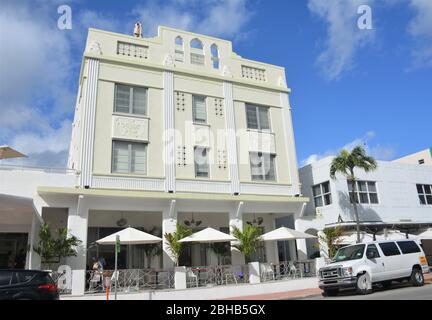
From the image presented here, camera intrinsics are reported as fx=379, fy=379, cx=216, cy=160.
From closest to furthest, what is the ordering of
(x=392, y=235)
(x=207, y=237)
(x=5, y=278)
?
(x=5, y=278) < (x=207, y=237) < (x=392, y=235)

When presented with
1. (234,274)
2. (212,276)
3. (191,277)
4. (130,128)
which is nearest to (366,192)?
(234,274)

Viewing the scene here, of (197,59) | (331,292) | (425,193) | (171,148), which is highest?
(197,59)

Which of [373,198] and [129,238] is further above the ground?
[373,198]

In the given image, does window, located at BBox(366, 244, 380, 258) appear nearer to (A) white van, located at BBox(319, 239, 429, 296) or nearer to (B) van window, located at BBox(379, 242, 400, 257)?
(A) white van, located at BBox(319, 239, 429, 296)

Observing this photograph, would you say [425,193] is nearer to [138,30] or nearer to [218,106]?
[218,106]

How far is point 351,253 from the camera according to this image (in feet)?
51.1

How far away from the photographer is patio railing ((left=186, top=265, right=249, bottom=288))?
17.4 meters

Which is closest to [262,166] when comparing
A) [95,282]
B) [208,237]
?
[208,237]

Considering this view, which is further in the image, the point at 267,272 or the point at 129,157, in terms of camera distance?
the point at 129,157

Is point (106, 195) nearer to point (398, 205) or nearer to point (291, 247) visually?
point (291, 247)

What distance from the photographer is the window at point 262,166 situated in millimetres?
22016

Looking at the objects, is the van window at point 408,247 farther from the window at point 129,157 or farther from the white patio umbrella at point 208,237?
the window at point 129,157

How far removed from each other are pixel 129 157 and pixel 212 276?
715cm

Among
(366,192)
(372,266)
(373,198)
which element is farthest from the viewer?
(373,198)
